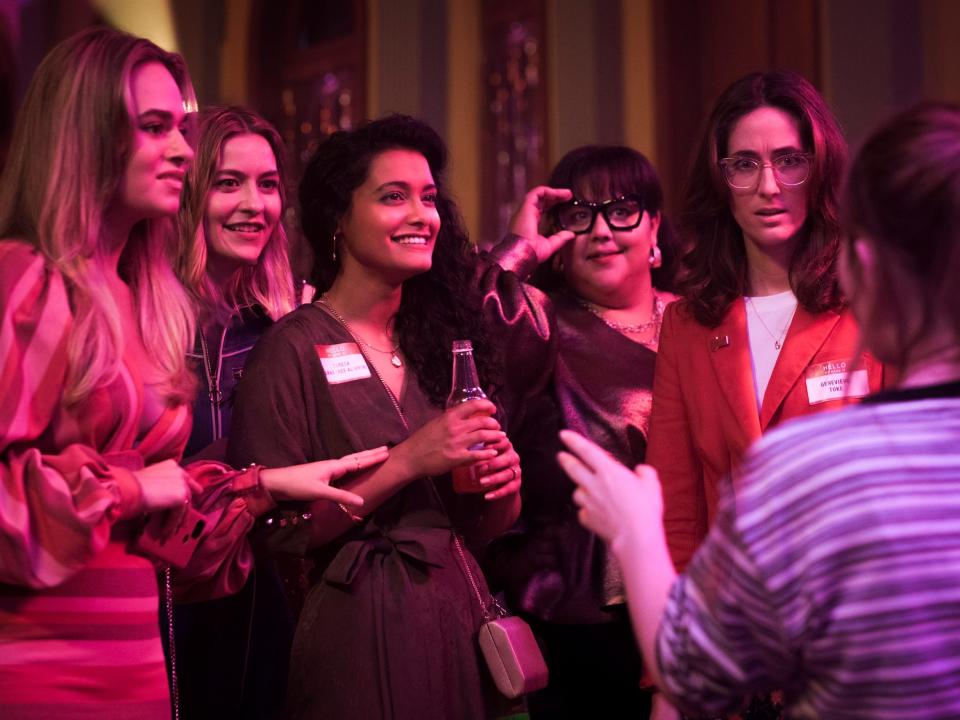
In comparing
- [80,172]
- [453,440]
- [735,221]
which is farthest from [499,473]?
[80,172]

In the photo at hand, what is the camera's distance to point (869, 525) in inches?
43.6

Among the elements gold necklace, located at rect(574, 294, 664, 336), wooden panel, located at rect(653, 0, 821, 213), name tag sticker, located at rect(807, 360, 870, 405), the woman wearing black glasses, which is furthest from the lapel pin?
wooden panel, located at rect(653, 0, 821, 213)

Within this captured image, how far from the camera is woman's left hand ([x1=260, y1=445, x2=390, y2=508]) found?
2.08 m

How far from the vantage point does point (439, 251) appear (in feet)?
8.62

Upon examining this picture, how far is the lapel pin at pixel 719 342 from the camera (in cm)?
230

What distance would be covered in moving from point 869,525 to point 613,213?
1981 millimetres

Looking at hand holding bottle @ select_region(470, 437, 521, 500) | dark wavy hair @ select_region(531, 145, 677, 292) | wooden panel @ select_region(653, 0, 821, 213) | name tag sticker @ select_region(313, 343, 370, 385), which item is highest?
wooden panel @ select_region(653, 0, 821, 213)

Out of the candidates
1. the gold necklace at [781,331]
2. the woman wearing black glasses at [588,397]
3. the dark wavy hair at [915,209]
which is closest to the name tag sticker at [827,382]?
the gold necklace at [781,331]

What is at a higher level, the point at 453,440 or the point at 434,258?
the point at 434,258

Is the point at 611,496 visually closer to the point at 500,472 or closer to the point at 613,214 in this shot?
the point at 500,472

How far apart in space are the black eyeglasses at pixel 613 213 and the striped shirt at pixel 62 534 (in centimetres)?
153

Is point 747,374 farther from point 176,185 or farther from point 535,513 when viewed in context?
point 176,185

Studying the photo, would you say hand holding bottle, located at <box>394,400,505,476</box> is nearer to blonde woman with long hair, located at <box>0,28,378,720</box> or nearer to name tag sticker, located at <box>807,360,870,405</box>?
blonde woman with long hair, located at <box>0,28,378,720</box>

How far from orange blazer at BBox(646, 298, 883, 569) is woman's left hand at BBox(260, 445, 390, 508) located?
0.64 metres
